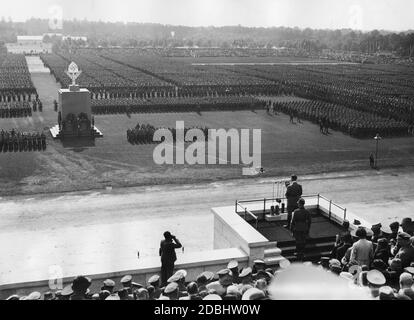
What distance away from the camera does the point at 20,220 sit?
16.2m

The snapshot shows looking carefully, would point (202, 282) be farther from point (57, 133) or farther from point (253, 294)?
point (57, 133)

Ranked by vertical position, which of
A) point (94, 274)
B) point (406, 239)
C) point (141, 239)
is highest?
point (406, 239)

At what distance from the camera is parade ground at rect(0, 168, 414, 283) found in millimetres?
13344

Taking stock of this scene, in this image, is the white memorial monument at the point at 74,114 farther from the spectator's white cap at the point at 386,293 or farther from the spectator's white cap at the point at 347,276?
the spectator's white cap at the point at 386,293

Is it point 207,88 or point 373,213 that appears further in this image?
point 207,88

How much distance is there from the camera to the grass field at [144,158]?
20859mm

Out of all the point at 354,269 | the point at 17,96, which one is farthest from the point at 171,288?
the point at 17,96

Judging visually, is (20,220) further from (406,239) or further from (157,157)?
(406,239)

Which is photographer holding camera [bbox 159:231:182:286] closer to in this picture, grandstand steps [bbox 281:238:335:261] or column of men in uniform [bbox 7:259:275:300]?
column of men in uniform [bbox 7:259:275:300]

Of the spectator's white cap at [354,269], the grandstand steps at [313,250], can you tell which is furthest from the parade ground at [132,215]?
the spectator's white cap at [354,269]

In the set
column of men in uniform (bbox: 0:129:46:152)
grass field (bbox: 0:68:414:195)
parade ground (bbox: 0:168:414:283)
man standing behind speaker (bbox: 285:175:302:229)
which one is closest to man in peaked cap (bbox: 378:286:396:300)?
parade ground (bbox: 0:168:414:283)

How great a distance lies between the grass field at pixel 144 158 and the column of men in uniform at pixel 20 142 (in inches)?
21.5
